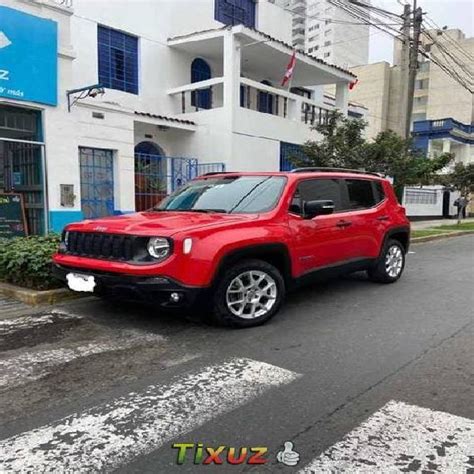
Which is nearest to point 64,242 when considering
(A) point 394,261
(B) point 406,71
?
(A) point 394,261

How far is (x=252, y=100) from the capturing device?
18.8 meters

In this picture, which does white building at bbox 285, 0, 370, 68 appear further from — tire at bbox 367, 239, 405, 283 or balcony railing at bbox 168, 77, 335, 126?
tire at bbox 367, 239, 405, 283

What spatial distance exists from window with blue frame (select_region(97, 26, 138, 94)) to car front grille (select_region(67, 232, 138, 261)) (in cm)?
988

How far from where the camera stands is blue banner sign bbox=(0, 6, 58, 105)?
31.3 feet

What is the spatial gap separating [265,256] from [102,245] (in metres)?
1.76

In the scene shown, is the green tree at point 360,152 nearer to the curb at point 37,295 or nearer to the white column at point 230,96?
the white column at point 230,96

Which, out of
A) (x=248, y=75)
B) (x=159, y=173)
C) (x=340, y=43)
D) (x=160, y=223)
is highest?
(x=340, y=43)

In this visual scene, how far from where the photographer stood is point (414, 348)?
4711 mm

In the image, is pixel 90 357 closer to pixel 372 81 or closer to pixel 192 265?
pixel 192 265

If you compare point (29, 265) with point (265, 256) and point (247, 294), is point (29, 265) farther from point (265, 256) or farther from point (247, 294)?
point (265, 256)

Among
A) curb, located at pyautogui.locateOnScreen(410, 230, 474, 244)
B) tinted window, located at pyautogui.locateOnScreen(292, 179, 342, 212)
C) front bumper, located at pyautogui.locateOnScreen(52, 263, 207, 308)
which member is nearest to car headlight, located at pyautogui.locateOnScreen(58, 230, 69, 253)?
front bumper, located at pyautogui.locateOnScreen(52, 263, 207, 308)

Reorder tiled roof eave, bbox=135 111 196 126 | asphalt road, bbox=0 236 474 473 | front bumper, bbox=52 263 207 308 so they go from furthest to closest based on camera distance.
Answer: tiled roof eave, bbox=135 111 196 126, front bumper, bbox=52 263 207 308, asphalt road, bbox=0 236 474 473

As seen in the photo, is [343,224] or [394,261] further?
[394,261]

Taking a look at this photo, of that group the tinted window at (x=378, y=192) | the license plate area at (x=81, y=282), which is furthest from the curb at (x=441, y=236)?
the license plate area at (x=81, y=282)
